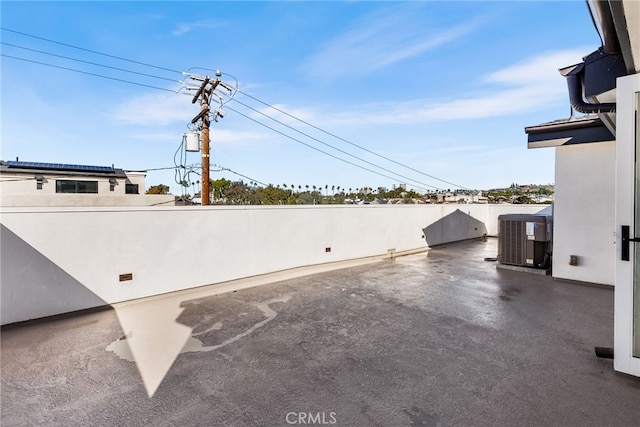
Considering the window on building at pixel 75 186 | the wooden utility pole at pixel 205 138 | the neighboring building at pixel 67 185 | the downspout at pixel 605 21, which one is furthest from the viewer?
the window on building at pixel 75 186

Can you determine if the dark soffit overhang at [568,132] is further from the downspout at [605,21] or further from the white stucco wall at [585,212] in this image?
the downspout at [605,21]

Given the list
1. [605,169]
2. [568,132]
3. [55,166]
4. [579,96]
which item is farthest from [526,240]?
[55,166]

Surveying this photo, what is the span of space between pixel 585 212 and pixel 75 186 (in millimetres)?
19815

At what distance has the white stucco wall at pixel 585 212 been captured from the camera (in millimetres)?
4383

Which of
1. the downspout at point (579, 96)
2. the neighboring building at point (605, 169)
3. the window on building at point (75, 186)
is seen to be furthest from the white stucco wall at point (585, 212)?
the window on building at point (75, 186)

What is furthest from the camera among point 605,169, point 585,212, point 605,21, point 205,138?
point 205,138

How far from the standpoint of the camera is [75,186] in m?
14.4

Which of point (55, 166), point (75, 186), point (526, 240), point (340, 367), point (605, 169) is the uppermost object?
point (55, 166)

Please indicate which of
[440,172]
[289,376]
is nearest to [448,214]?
[289,376]

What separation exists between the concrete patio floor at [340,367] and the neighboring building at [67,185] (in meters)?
12.4

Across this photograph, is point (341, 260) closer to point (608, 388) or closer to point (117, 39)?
point (608, 388)

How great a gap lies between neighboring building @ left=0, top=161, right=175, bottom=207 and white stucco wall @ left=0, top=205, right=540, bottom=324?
11273 millimetres

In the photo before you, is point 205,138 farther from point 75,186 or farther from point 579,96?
point 75,186

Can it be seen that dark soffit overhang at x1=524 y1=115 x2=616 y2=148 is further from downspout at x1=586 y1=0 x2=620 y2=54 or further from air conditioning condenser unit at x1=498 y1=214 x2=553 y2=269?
downspout at x1=586 y1=0 x2=620 y2=54
